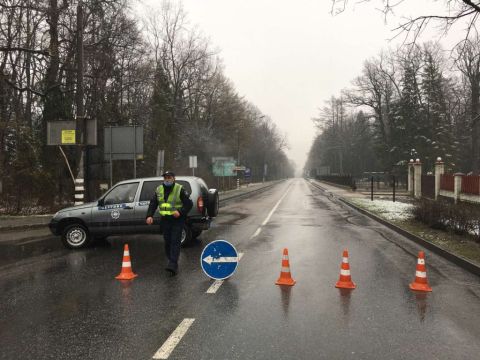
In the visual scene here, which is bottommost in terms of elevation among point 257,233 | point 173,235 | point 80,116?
point 257,233

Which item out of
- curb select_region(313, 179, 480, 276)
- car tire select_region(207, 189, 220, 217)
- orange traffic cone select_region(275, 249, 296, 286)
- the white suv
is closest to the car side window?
the white suv

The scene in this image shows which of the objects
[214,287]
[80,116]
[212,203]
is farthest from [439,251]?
[80,116]

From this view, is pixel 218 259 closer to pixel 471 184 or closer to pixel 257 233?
pixel 257 233

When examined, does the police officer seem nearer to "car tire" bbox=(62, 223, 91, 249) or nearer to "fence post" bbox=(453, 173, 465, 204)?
"car tire" bbox=(62, 223, 91, 249)

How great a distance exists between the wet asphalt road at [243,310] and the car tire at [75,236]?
82 centimetres

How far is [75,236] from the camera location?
1058 centimetres

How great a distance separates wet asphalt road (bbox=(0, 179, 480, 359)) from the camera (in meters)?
4.29

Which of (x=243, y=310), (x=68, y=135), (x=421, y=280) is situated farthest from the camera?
(x=68, y=135)

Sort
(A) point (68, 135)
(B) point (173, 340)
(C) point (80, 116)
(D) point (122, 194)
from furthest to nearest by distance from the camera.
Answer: (A) point (68, 135), (C) point (80, 116), (D) point (122, 194), (B) point (173, 340)

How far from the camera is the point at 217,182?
146ft

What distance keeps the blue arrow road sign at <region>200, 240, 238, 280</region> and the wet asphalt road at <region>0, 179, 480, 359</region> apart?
0.21m

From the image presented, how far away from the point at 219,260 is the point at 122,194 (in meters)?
4.68

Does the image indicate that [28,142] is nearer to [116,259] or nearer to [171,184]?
[116,259]

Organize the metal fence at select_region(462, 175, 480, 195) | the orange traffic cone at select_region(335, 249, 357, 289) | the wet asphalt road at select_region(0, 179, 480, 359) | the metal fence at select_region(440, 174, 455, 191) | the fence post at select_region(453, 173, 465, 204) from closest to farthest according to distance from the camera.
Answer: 1. the wet asphalt road at select_region(0, 179, 480, 359)
2. the orange traffic cone at select_region(335, 249, 357, 289)
3. the metal fence at select_region(462, 175, 480, 195)
4. the fence post at select_region(453, 173, 465, 204)
5. the metal fence at select_region(440, 174, 455, 191)
